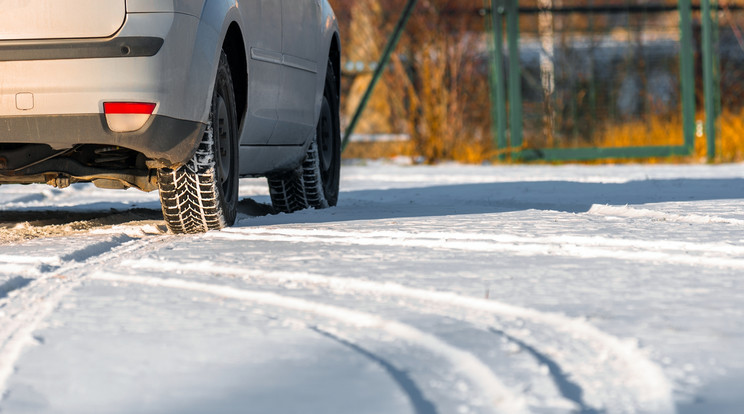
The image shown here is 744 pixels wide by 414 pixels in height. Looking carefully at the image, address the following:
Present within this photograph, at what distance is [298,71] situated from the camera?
633 cm

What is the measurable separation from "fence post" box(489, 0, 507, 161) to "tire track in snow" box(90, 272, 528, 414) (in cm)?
1056

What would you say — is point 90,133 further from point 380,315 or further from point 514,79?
point 514,79

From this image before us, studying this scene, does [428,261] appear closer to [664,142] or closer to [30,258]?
[30,258]

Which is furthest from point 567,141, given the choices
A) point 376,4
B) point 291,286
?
point 291,286

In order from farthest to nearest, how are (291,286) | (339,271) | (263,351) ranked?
1. (339,271)
2. (291,286)
3. (263,351)

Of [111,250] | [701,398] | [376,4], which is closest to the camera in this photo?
[701,398]

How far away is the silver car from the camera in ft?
14.9

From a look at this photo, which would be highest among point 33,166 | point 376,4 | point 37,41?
point 376,4

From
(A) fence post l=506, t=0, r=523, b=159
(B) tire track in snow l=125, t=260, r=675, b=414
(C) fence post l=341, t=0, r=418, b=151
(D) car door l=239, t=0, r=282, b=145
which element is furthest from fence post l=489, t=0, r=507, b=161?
(B) tire track in snow l=125, t=260, r=675, b=414

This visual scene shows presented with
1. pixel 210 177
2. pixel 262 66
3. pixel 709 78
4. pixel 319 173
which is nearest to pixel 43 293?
pixel 210 177

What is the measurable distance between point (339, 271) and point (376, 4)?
40.7 feet

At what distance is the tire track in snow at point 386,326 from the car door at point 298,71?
2.23 metres

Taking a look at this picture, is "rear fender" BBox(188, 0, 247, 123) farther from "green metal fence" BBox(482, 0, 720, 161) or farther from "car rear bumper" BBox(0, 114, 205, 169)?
"green metal fence" BBox(482, 0, 720, 161)

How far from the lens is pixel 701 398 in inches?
94.1
